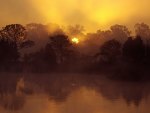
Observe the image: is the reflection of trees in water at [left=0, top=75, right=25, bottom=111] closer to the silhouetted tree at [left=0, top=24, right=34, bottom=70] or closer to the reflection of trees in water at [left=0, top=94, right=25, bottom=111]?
the reflection of trees in water at [left=0, top=94, right=25, bottom=111]

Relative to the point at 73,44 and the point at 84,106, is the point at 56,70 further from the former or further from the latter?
the point at 84,106

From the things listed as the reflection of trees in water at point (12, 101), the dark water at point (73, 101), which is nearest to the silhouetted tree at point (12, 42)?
the dark water at point (73, 101)

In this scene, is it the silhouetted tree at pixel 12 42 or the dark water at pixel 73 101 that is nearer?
the dark water at pixel 73 101

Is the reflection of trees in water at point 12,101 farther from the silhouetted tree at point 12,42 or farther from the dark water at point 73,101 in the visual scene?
the silhouetted tree at point 12,42

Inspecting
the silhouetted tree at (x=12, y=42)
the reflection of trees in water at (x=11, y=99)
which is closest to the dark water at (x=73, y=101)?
the reflection of trees in water at (x=11, y=99)

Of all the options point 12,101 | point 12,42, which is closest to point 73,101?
point 12,101

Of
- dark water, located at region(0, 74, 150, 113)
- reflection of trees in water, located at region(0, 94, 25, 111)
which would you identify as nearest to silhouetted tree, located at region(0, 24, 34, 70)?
dark water, located at region(0, 74, 150, 113)

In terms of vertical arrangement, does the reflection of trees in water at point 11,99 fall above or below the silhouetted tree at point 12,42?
below

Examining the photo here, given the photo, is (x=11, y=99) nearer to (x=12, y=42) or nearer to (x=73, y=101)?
(x=73, y=101)

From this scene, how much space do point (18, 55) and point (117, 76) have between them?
944cm

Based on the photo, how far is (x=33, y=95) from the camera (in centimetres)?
1538

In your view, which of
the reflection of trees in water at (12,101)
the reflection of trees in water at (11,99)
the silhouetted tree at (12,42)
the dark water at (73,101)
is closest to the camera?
the dark water at (73,101)

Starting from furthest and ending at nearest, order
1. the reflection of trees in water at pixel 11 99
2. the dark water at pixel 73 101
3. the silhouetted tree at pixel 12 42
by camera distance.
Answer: the silhouetted tree at pixel 12 42
the reflection of trees in water at pixel 11 99
the dark water at pixel 73 101

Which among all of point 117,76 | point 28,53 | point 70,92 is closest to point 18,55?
point 28,53
